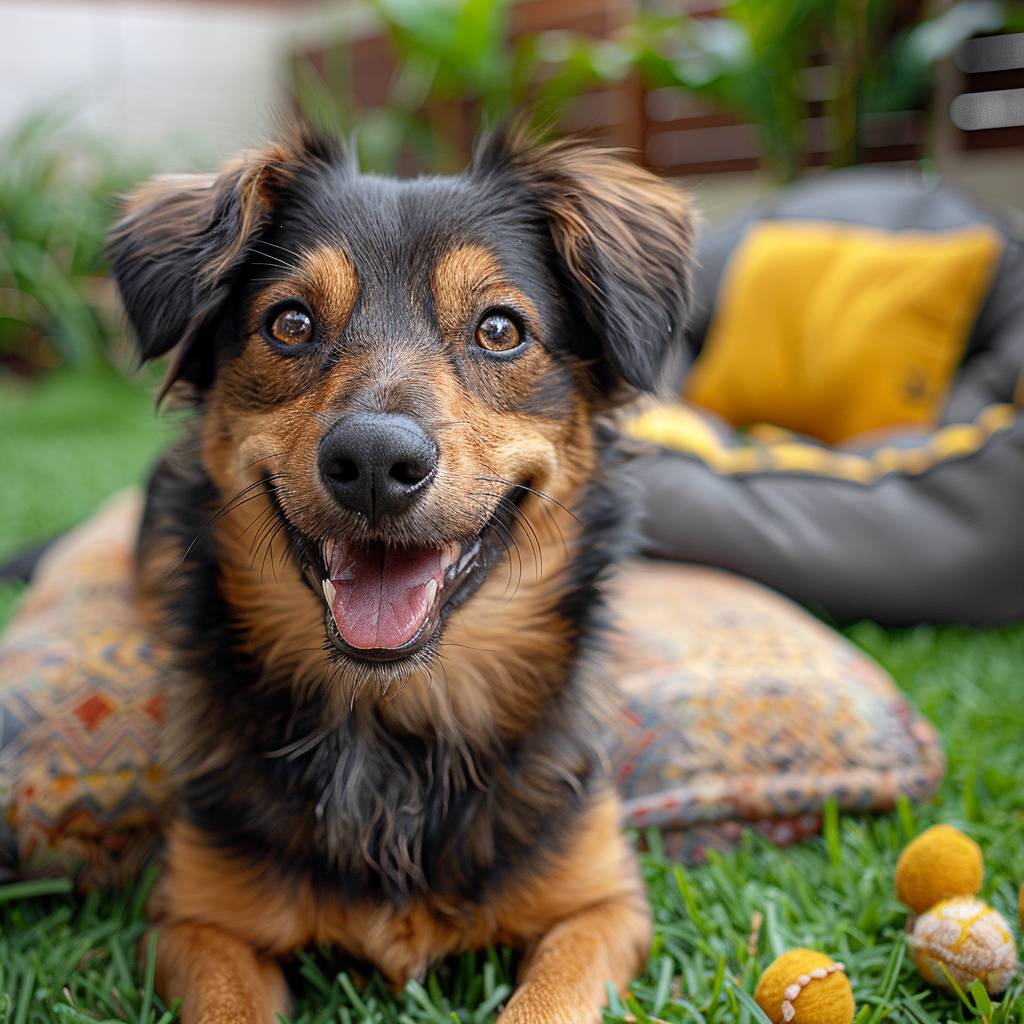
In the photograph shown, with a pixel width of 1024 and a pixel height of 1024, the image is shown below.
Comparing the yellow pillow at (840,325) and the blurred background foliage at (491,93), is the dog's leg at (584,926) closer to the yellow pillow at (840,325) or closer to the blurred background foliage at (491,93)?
the yellow pillow at (840,325)

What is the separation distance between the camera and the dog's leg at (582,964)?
5.04 feet

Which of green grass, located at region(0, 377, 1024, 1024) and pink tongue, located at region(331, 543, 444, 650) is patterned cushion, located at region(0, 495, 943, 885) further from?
pink tongue, located at region(331, 543, 444, 650)

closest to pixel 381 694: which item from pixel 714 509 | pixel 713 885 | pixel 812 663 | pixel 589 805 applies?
pixel 589 805

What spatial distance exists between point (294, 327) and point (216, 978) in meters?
0.96

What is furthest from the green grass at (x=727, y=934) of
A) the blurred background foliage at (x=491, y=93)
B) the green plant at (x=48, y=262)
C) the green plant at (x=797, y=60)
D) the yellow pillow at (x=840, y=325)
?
the green plant at (x=48, y=262)

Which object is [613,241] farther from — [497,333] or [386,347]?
[386,347]

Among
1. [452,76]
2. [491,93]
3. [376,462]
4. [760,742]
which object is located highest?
[376,462]

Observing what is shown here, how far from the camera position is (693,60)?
5875 millimetres

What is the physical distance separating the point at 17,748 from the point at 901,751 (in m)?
1.66

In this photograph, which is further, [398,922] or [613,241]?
[613,241]

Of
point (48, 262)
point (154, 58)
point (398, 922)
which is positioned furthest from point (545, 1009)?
point (154, 58)

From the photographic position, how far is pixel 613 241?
6.00 ft

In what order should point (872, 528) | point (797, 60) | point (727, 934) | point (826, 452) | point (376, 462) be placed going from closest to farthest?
1. point (376, 462)
2. point (727, 934)
3. point (872, 528)
4. point (826, 452)
5. point (797, 60)

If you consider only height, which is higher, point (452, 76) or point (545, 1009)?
point (452, 76)
